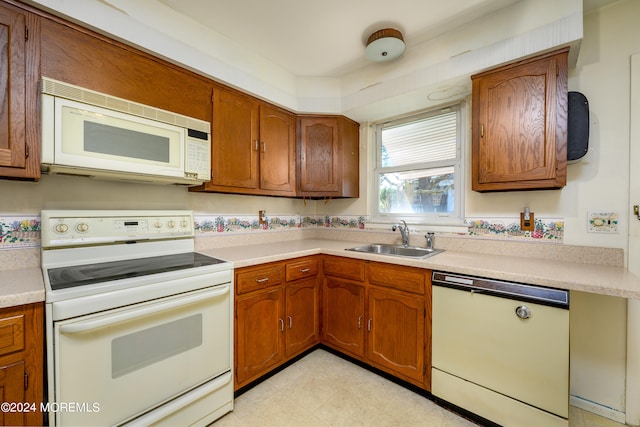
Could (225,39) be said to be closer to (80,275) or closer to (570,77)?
(80,275)

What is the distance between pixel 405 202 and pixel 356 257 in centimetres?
89

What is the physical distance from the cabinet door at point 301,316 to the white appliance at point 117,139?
106 centimetres

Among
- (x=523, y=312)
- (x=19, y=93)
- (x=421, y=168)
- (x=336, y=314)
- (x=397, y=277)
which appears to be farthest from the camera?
(x=421, y=168)

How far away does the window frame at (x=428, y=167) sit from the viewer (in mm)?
2119

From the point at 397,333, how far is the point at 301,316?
28.5 inches

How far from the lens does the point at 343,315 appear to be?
6.66 ft

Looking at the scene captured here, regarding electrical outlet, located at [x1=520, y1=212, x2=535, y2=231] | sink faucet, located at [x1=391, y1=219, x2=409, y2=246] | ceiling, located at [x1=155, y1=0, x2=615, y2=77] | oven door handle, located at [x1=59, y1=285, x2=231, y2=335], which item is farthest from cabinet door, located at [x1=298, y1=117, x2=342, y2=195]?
electrical outlet, located at [x1=520, y1=212, x2=535, y2=231]

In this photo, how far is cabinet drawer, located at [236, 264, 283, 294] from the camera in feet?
5.39

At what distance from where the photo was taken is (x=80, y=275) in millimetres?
1228

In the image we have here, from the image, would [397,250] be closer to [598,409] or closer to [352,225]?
[352,225]

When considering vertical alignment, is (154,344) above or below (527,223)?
below

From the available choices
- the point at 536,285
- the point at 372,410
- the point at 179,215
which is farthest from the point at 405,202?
the point at 179,215

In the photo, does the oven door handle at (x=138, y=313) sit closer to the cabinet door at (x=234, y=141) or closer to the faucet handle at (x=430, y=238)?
the cabinet door at (x=234, y=141)

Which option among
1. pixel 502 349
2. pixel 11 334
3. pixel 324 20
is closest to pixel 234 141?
pixel 324 20
